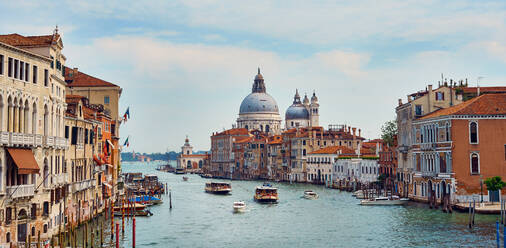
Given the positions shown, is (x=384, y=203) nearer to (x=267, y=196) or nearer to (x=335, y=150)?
(x=267, y=196)

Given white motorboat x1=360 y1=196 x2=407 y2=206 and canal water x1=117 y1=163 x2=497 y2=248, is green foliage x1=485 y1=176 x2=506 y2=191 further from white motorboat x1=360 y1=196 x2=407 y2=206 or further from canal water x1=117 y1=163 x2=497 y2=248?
white motorboat x1=360 y1=196 x2=407 y2=206

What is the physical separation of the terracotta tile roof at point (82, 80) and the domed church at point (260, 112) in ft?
269

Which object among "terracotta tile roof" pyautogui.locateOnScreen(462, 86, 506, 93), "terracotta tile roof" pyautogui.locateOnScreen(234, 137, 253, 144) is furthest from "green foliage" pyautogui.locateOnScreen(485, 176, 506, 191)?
"terracotta tile roof" pyautogui.locateOnScreen(234, 137, 253, 144)

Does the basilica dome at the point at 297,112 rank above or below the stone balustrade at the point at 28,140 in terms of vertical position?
above

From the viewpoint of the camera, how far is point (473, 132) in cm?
3359

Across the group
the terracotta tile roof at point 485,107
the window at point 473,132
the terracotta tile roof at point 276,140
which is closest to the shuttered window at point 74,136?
the terracotta tile roof at point 485,107

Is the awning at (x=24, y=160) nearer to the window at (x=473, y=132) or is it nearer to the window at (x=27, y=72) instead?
the window at (x=27, y=72)

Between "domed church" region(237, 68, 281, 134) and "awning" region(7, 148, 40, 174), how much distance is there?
100 metres

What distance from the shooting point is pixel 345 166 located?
205 ft

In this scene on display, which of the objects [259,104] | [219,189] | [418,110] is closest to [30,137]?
[418,110]

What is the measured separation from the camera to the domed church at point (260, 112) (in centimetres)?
12119

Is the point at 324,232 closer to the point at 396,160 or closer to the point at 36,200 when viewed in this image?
the point at 36,200

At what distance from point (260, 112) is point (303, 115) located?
39.5 feet

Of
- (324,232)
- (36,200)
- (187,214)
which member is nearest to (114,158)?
(187,214)
